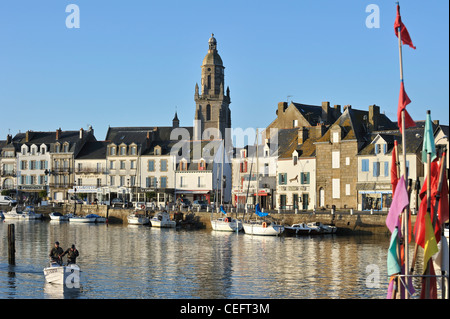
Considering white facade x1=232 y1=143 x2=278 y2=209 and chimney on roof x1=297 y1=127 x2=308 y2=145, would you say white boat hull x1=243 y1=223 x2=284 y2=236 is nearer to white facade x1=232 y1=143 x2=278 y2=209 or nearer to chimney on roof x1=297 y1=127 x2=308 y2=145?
white facade x1=232 y1=143 x2=278 y2=209

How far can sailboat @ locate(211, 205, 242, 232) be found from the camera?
61.6m

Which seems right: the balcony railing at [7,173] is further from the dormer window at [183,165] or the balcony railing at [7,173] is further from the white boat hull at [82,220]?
the dormer window at [183,165]

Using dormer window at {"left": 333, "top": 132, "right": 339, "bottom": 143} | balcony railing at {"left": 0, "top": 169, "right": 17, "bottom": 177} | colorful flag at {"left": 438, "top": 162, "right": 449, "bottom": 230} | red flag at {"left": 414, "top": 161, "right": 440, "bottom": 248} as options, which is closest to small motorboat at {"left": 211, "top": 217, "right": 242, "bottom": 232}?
dormer window at {"left": 333, "top": 132, "right": 339, "bottom": 143}

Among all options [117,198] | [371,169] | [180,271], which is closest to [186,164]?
[117,198]

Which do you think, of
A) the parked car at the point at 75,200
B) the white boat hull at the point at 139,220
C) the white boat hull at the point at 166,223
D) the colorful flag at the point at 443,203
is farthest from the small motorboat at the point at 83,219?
the colorful flag at the point at 443,203

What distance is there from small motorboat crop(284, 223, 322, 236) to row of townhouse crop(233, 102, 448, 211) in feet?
10.1

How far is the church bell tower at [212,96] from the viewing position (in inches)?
5084

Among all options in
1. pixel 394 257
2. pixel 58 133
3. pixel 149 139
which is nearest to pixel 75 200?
pixel 149 139

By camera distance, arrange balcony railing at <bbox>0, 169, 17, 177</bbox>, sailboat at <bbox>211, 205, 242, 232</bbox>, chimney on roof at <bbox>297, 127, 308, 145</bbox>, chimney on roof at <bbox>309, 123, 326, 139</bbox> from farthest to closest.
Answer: balcony railing at <bbox>0, 169, 17, 177</bbox>
chimney on roof at <bbox>297, 127, 308, 145</bbox>
chimney on roof at <bbox>309, 123, 326, 139</bbox>
sailboat at <bbox>211, 205, 242, 232</bbox>

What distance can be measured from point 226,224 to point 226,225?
0.09 meters

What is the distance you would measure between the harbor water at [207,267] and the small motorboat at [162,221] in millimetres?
11579

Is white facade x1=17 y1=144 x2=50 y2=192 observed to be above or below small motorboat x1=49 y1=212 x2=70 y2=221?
above

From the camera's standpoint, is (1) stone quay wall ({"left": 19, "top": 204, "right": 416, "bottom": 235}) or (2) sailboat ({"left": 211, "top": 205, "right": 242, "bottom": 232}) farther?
(2) sailboat ({"left": 211, "top": 205, "right": 242, "bottom": 232})
